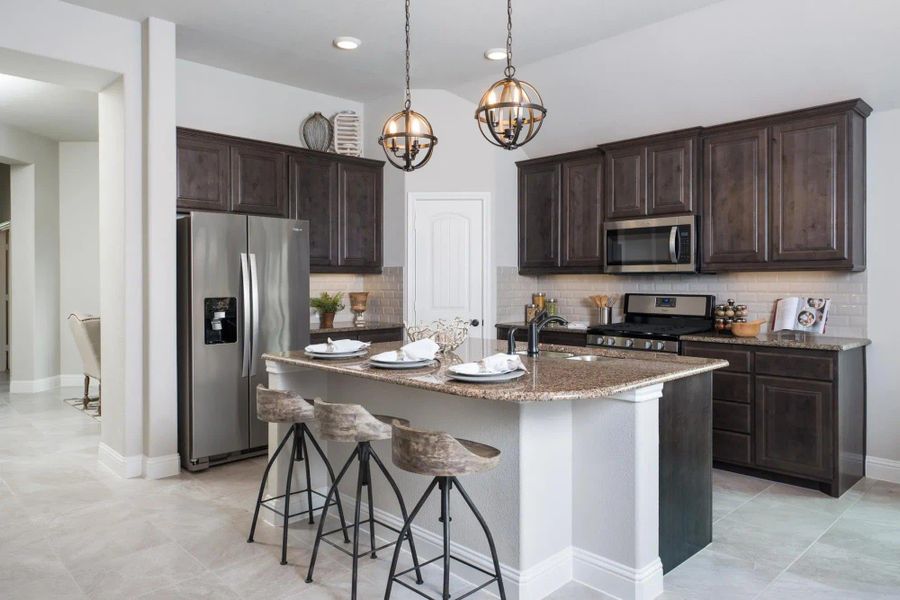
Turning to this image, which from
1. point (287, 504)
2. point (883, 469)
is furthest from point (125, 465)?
point (883, 469)

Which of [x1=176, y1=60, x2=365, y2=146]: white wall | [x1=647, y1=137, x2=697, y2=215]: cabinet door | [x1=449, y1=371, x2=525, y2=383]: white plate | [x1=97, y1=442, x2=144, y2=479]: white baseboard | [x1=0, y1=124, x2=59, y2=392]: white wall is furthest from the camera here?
[x1=0, y1=124, x2=59, y2=392]: white wall

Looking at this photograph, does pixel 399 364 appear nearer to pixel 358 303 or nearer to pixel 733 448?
pixel 733 448

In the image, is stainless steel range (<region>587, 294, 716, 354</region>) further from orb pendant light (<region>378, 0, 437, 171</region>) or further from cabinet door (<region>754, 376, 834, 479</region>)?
orb pendant light (<region>378, 0, 437, 171</region>)

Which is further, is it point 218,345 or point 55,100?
point 55,100

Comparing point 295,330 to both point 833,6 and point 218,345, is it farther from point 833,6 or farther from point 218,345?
point 833,6

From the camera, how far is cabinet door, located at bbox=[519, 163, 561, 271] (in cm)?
576

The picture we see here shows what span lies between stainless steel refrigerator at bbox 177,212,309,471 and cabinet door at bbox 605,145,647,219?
2.58m

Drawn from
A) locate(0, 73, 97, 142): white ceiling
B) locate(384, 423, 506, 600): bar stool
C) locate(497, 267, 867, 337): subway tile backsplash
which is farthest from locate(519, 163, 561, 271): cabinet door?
locate(0, 73, 97, 142): white ceiling

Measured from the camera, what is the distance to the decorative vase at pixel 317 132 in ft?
19.1

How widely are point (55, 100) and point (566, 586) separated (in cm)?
619

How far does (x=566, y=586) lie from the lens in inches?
107

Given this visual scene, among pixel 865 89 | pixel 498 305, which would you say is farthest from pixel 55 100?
pixel 865 89

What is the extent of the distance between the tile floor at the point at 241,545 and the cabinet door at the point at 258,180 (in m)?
2.01

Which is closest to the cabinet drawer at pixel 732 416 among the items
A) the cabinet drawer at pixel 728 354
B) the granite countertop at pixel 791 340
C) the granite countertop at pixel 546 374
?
the cabinet drawer at pixel 728 354
